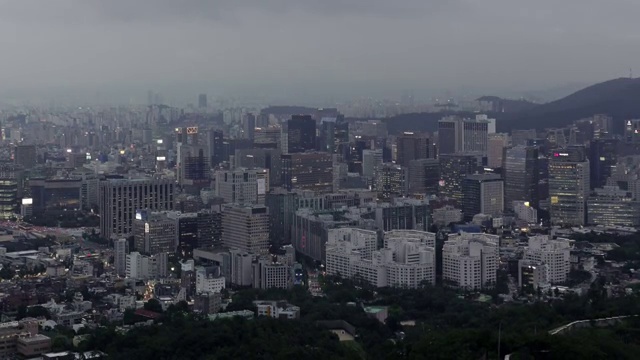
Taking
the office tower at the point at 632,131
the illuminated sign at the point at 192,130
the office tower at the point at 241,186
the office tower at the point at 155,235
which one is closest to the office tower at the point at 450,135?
the office tower at the point at 632,131

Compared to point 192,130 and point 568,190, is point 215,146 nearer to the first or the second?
point 192,130

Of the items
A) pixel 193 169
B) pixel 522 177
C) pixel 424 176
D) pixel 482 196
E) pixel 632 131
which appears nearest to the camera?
pixel 482 196

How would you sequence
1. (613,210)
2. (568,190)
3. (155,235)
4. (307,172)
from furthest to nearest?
1. (307,172)
2. (568,190)
3. (613,210)
4. (155,235)

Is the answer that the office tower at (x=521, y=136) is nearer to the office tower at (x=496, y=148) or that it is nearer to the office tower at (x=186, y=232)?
the office tower at (x=496, y=148)

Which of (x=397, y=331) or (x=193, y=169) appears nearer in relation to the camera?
(x=397, y=331)

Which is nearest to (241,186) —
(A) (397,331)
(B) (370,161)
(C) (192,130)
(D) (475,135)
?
(B) (370,161)

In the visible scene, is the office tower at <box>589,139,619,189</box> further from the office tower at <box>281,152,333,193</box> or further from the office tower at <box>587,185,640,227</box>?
the office tower at <box>281,152,333,193</box>
